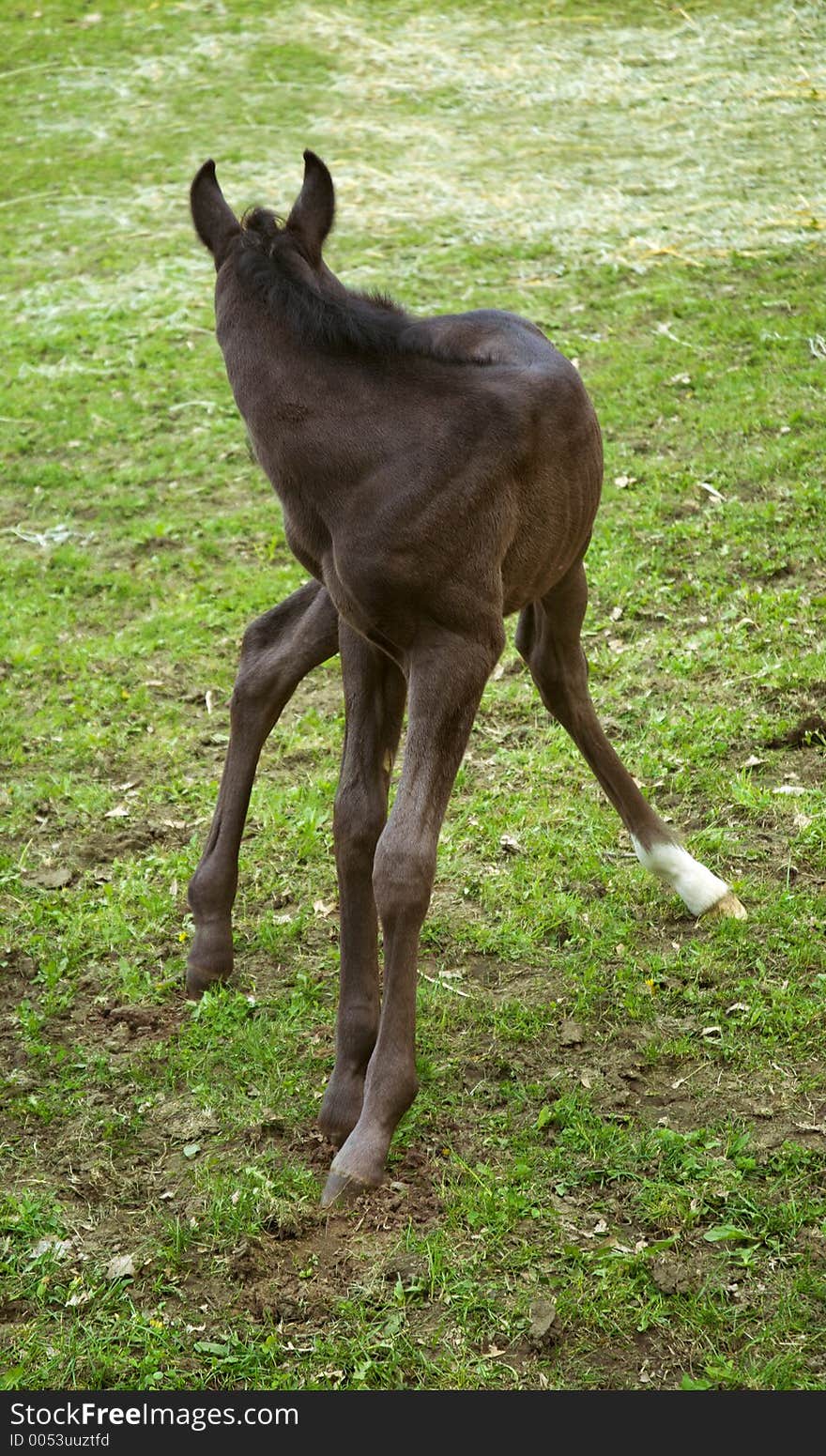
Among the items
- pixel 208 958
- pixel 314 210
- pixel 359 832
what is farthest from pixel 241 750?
pixel 314 210

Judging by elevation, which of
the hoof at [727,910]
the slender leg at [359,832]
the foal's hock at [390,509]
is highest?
the foal's hock at [390,509]

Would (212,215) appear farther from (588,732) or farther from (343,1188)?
(343,1188)

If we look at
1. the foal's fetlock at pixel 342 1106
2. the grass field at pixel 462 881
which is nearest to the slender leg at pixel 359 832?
the foal's fetlock at pixel 342 1106

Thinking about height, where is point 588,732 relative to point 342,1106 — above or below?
above

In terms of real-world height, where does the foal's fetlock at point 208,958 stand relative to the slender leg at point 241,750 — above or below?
below

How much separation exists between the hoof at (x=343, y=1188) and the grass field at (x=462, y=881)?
0.13 ft

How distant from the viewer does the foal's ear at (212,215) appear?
381cm

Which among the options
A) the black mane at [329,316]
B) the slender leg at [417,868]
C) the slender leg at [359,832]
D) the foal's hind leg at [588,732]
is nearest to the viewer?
the slender leg at [417,868]

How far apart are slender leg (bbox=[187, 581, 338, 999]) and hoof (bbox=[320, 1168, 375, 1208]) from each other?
47.0 inches

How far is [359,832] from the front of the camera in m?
3.86

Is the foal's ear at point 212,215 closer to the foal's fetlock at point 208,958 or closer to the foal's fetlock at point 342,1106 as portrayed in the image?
the foal's fetlock at point 208,958

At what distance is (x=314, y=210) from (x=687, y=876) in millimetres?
2377

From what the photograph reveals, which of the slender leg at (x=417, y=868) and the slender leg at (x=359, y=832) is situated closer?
the slender leg at (x=417, y=868)

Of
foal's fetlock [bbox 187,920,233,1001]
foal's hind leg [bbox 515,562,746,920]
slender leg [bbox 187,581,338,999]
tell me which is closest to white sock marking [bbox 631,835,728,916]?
foal's hind leg [bbox 515,562,746,920]
